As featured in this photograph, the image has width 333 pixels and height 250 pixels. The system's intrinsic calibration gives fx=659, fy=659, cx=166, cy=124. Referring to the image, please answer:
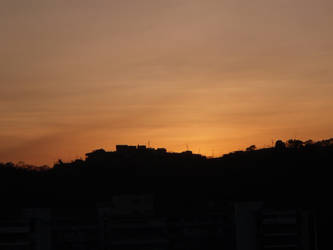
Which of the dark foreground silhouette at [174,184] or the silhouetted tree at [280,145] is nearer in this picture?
the dark foreground silhouette at [174,184]

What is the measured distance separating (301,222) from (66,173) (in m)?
48.3

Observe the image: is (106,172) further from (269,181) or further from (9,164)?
(269,181)

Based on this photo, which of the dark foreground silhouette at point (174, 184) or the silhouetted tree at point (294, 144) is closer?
the dark foreground silhouette at point (174, 184)

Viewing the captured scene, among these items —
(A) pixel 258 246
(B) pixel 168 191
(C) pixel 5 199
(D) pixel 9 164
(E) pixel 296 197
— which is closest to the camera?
(A) pixel 258 246

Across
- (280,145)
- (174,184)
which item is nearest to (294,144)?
(280,145)

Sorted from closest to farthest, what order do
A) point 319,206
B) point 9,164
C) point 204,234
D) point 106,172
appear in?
point 204,234 → point 319,206 → point 106,172 → point 9,164

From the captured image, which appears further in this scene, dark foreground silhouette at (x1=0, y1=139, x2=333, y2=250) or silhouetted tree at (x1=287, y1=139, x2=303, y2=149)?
silhouetted tree at (x1=287, y1=139, x2=303, y2=149)

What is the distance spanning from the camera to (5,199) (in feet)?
170

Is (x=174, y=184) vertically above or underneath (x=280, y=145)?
underneath

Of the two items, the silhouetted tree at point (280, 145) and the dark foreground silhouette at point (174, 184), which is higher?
the silhouetted tree at point (280, 145)

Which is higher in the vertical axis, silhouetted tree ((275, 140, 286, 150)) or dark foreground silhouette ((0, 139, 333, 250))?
silhouetted tree ((275, 140, 286, 150))

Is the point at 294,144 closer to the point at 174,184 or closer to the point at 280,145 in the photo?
the point at 280,145

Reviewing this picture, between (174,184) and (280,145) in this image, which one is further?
(280,145)

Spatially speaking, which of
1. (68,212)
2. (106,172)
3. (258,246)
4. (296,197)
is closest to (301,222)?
(258,246)
